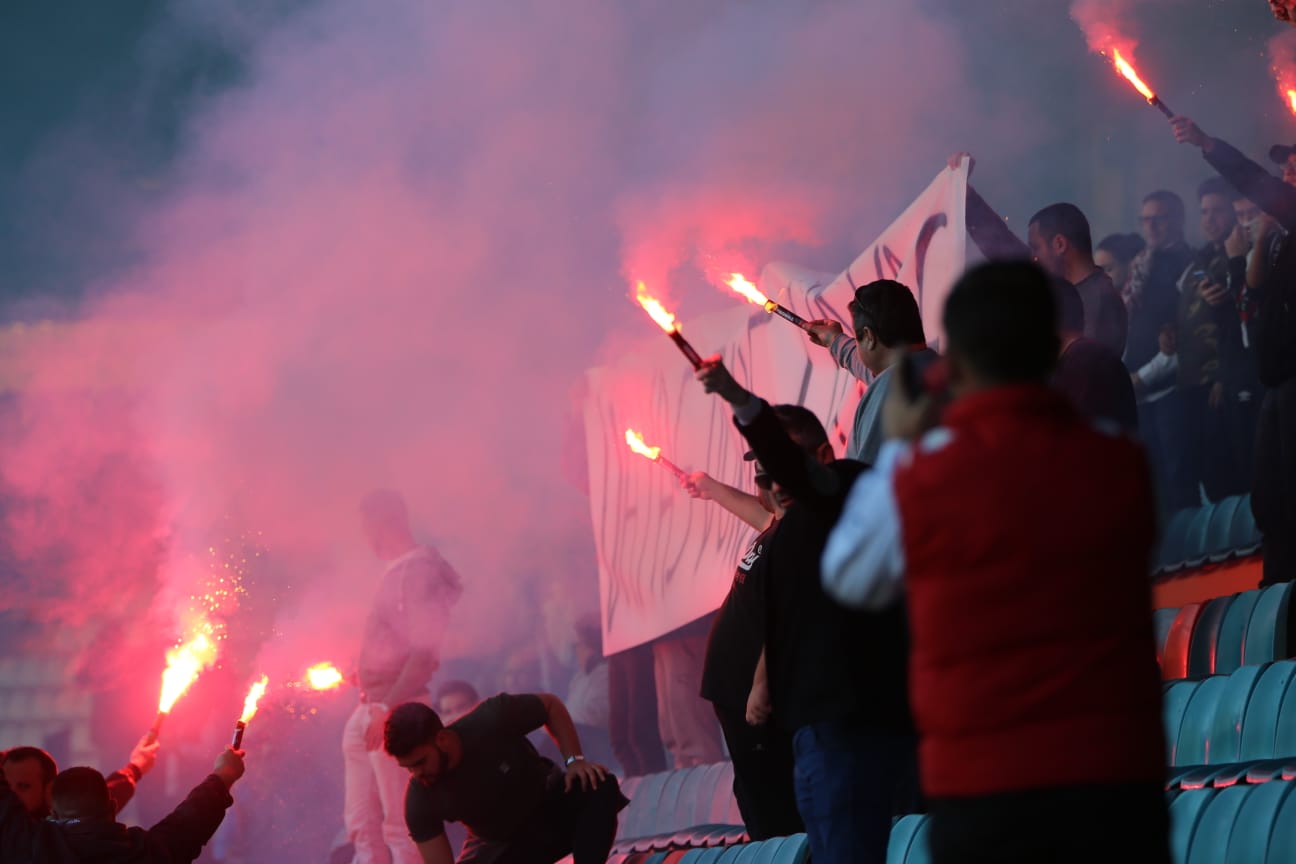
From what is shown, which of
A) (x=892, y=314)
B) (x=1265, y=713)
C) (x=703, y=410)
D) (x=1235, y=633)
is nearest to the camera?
(x=892, y=314)

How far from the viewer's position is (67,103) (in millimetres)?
9703

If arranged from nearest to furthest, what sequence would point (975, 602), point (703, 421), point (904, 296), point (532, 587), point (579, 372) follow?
point (975, 602) < point (904, 296) < point (703, 421) < point (579, 372) < point (532, 587)

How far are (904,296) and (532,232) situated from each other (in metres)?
6.18

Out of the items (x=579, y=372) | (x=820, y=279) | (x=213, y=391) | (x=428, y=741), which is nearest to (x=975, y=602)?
(x=428, y=741)

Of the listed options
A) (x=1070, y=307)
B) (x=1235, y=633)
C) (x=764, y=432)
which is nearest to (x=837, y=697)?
(x=764, y=432)

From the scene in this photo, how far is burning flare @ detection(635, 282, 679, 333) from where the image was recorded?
235 centimetres

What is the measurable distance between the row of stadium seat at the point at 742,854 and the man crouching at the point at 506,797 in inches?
10.4

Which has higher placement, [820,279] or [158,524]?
[158,524]

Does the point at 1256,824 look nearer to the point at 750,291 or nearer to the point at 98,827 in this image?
the point at 750,291

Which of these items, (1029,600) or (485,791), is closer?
(1029,600)

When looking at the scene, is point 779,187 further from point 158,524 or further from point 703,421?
point 158,524

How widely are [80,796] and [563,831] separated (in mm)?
1462

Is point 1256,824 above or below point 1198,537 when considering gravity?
below

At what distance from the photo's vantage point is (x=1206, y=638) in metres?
4.24
